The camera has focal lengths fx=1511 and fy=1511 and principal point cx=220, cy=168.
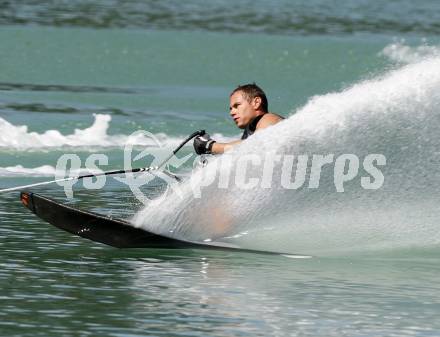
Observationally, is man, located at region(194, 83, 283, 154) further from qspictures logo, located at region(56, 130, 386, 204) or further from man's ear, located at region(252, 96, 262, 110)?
qspictures logo, located at region(56, 130, 386, 204)

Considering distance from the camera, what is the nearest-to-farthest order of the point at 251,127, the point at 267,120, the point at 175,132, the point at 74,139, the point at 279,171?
the point at 279,171 → the point at 267,120 → the point at 251,127 → the point at 74,139 → the point at 175,132

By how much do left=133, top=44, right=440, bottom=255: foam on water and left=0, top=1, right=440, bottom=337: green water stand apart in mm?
257

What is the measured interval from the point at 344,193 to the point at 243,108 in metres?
1.10

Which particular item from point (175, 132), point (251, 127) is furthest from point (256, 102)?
point (175, 132)

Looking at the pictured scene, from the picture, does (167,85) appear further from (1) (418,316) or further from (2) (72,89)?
(1) (418,316)

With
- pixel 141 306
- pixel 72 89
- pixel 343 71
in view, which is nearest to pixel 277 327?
pixel 141 306

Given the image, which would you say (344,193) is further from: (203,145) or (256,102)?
(203,145)

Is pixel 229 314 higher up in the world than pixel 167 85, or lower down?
lower down

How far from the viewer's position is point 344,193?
480 inches

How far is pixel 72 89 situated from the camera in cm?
2544

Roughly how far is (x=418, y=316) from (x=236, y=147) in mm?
2634

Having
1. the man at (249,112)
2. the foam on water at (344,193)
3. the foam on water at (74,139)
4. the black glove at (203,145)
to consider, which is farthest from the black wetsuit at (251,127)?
the foam on water at (74,139)

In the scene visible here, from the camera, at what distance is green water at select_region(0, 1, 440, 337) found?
9445mm

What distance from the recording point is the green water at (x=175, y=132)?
372 inches
